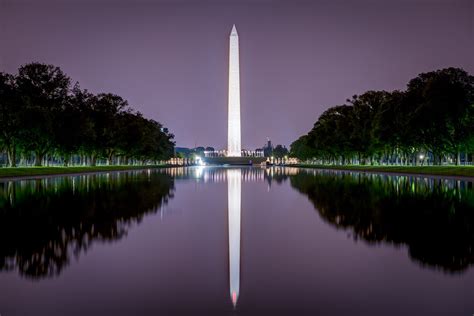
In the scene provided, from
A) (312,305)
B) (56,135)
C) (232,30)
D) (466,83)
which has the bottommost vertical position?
(312,305)

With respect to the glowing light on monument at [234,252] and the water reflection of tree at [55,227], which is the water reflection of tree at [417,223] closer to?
the glowing light on monument at [234,252]

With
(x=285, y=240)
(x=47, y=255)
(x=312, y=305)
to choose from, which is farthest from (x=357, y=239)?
(x=47, y=255)

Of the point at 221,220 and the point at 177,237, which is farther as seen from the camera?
the point at 221,220

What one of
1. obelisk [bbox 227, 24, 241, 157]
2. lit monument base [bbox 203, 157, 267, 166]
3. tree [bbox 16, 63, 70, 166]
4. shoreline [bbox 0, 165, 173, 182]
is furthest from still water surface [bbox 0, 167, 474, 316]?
lit monument base [bbox 203, 157, 267, 166]

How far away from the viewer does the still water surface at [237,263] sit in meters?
5.99

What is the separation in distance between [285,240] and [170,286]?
4155 mm

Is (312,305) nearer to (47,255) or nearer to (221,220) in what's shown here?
(47,255)

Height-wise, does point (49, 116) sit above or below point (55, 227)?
above

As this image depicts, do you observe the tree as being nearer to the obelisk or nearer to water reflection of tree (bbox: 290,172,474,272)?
water reflection of tree (bbox: 290,172,474,272)

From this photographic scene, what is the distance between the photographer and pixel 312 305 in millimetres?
5973

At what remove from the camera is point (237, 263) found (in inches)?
325

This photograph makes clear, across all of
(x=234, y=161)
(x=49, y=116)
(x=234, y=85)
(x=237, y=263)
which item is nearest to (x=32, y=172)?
(x=49, y=116)

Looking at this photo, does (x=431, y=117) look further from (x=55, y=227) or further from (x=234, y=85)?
(x=234, y=85)

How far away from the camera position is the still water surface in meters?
5.99
